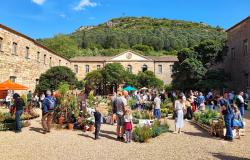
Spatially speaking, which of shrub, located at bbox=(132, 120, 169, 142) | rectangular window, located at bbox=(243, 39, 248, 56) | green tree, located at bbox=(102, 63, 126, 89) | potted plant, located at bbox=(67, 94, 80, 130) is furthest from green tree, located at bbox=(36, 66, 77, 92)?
shrub, located at bbox=(132, 120, 169, 142)

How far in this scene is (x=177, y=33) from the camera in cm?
11312

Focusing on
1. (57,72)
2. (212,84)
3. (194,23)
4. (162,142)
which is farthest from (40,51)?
(194,23)

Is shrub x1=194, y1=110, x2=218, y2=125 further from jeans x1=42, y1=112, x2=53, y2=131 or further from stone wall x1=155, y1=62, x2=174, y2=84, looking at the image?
stone wall x1=155, y1=62, x2=174, y2=84

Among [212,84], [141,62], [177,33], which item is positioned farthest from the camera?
[177,33]

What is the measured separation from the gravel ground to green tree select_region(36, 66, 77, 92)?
68.8 feet

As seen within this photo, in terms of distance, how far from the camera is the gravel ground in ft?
29.1

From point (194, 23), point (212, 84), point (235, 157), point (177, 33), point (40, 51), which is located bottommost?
point (235, 157)

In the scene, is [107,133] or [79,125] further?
[79,125]

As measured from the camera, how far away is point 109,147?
10125 millimetres

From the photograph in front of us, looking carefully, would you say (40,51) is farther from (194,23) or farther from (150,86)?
(194,23)

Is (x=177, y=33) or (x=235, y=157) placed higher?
(x=177, y=33)

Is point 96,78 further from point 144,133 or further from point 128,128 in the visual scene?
point 128,128

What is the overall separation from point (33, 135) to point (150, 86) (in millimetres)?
37647

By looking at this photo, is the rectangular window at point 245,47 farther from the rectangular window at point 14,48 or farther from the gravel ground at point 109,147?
the rectangular window at point 14,48
